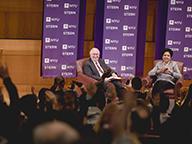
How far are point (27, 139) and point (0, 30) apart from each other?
8.36 meters

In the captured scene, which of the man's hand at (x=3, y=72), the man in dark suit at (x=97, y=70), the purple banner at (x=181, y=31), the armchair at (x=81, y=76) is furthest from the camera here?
the purple banner at (x=181, y=31)

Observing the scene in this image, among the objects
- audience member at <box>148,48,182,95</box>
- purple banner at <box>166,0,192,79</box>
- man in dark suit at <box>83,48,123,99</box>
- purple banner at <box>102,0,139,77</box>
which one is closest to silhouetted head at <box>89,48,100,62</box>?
man in dark suit at <box>83,48,123,99</box>

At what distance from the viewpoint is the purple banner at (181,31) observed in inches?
396

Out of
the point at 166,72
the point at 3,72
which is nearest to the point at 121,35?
the point at 166,72

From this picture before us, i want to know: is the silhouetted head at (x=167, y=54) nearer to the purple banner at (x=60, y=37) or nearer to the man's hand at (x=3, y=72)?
the purple banner at (x=60, y=37)

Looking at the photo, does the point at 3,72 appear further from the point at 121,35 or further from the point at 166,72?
the point at 121,35

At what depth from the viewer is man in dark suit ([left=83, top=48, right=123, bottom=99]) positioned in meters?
8.84

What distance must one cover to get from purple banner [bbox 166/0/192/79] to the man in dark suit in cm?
172

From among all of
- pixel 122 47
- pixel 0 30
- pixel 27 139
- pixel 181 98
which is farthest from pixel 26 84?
pixel 27 139

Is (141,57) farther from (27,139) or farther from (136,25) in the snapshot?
(27,139)

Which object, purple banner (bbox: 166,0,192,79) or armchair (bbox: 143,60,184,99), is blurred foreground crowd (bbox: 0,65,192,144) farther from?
purple banner (bbox: 166,0,192,79)

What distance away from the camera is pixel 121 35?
32.8 ft

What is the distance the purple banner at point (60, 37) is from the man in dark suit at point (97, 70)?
0.99 m

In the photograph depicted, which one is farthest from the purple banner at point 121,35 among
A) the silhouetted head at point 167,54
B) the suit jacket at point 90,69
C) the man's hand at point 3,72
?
the man's hand at point 3,72
